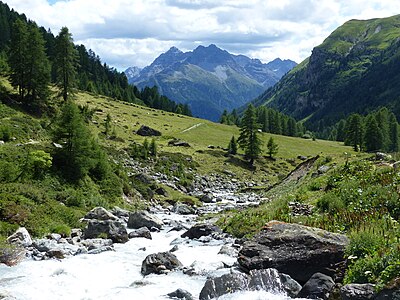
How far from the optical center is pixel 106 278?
53.7 feet

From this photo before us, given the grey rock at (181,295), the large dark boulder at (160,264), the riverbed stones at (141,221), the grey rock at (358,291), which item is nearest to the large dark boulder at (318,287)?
the grey rock at (358,291)

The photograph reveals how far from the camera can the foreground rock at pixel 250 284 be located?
44.8 ft

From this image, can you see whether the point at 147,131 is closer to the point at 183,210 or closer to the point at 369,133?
the point at 183,210

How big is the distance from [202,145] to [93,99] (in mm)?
39329

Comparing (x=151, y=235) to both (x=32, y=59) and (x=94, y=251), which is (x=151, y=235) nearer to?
(x=94, y=251)

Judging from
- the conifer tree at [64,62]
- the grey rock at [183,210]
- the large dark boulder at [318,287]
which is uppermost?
the conifer tree at [64,62]

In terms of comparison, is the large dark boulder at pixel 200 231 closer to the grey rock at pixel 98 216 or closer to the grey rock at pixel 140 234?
the grey rock at pixel 140 234

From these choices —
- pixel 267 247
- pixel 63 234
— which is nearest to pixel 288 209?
pixel 267 247

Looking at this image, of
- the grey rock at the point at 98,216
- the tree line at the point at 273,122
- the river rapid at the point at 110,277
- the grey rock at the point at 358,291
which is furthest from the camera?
the tree line at the point at 273,122

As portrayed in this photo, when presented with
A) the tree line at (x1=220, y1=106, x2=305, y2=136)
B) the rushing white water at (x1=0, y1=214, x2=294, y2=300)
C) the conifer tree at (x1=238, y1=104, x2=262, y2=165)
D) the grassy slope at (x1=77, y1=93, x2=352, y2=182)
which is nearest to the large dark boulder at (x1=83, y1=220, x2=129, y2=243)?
the rushing white water at (x1=0, y1=214, x2=294, y2=300)

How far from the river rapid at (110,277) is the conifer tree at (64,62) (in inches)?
2321

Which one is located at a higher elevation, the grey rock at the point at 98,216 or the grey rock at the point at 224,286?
the grey rock at the point at 224,286

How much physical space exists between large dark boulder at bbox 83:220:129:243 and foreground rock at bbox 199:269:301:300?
1034 centimetres

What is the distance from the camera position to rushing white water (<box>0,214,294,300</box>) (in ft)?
47.0
